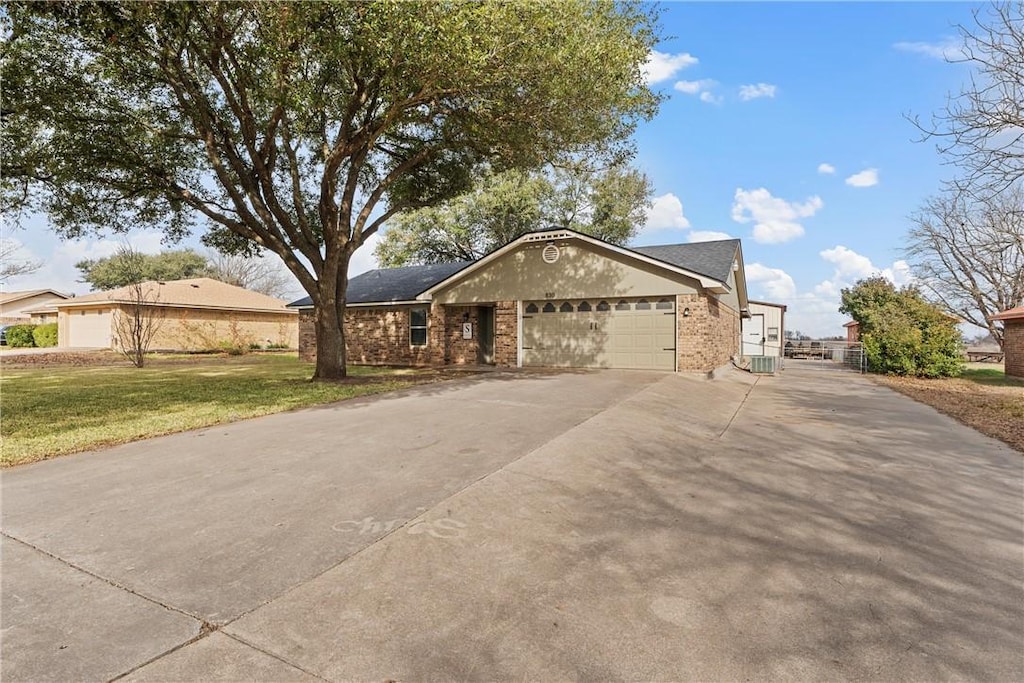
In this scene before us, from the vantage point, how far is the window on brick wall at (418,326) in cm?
1908

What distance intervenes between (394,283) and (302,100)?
41.8 ft

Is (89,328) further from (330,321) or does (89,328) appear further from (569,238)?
(569,238)

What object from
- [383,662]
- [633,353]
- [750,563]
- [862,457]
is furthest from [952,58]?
[383,662]

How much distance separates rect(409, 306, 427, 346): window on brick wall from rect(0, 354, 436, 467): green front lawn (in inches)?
175

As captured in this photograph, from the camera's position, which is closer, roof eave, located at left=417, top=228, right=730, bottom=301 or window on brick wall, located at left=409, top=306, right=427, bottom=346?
roof eave, located at left=417, top=228, right=730, bottom=301

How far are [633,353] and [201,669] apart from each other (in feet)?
46.5

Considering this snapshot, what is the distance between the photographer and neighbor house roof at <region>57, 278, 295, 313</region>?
26.1 m

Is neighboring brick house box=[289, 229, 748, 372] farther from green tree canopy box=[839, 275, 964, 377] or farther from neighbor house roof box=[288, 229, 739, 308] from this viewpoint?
green tree canopy box=[839, 275, 964, 377]

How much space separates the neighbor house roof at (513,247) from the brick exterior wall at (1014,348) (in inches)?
405

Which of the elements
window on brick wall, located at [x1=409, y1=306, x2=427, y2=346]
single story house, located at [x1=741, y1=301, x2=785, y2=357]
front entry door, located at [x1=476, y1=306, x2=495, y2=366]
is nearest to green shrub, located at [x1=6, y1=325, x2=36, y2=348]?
window on brick wall, located at [x1=409, y1=306, x2=427, y2=346]

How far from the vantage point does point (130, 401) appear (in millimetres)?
9617

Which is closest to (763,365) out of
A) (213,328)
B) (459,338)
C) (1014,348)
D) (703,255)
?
(703,255)

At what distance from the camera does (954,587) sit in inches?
120

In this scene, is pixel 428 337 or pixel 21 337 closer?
pixel 428 337
